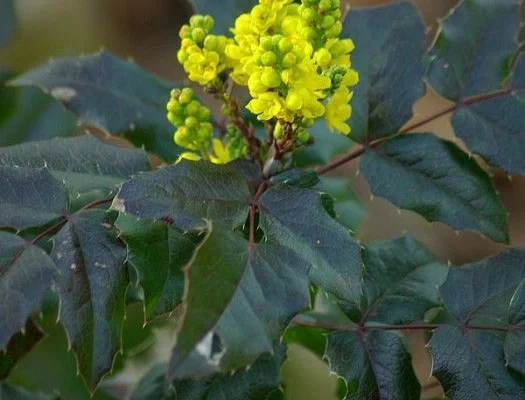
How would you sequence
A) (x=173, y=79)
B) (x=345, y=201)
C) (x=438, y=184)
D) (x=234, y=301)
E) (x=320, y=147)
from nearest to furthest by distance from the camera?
(x=234, y=301), (x=438, y=184), (x=320, y=147), (x=345, y=201), (x=173, y=79)

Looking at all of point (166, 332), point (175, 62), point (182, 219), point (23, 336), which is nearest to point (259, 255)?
point (182, 219)

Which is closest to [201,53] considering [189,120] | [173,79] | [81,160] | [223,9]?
[189,120]

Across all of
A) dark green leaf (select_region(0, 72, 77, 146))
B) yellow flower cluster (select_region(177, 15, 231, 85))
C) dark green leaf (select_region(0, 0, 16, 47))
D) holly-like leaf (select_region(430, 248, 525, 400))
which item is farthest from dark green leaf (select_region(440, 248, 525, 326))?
dark green leaf (select_region(0, 0, 16, 47))

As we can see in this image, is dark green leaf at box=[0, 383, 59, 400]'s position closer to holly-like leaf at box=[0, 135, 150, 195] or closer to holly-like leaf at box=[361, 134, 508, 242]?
holly-like leaf at box=[0, 135, 150, 195]

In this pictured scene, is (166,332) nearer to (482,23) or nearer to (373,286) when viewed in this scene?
(373,286)

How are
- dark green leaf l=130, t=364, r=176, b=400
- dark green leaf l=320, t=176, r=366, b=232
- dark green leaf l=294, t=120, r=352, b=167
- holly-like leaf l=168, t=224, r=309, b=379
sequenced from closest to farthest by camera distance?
holly-like leaf l=168, t=224, r=309, b=379, dark green leaf l=130, t=364, r=176, b=400, dark green leaf l=294, t=120, r=352, b=167, dark green leaf l=320, t=176, r=366, b=232

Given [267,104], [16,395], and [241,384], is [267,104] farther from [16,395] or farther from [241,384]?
[16,395]
